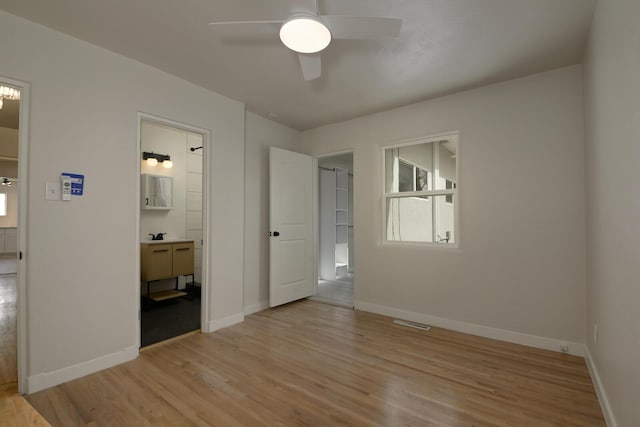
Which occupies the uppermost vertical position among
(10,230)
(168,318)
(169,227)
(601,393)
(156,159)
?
(156,159)

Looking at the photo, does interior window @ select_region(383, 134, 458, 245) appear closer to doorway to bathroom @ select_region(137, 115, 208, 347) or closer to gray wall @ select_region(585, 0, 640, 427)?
gray wall @ select_region(585, 0, 640, 427)

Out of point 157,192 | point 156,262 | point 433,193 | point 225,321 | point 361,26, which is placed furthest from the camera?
point 157,192

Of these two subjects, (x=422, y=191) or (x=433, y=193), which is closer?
(x=433, y=193)

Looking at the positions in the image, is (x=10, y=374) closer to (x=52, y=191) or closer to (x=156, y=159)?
(x=52, y=191)

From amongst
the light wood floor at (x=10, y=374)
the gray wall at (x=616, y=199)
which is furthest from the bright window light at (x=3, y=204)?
the gray wall at (x=616, y=199)

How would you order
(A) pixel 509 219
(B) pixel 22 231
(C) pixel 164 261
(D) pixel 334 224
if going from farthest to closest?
(D) pixel 334 224
(C) pixel 164 261
(A) pixel 509 219
(B) pixel 22 231

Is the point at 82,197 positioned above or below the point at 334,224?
above

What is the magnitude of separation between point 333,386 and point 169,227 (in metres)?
3.94

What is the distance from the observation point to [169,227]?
4.93m

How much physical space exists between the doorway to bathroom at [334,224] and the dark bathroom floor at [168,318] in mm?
2093

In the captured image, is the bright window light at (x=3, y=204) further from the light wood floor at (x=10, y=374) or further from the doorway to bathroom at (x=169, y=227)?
the doorway to bathroom at (x=169, y=227)

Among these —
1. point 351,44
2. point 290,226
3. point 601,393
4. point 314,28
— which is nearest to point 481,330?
point 601,393

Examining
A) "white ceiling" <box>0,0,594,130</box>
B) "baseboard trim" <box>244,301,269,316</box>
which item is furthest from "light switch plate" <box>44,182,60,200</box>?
"baseboard trim" <box>244,301,269,316</box>

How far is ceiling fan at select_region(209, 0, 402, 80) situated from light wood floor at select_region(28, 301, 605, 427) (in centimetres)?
232
